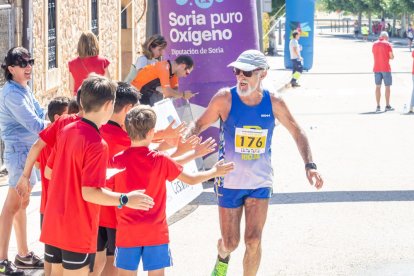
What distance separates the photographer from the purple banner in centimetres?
1302

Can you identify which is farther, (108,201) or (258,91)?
(258,91)

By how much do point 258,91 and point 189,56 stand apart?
534 centimetres

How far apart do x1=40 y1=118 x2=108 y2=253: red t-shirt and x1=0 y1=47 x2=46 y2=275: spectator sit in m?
1.97

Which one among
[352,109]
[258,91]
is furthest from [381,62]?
[258,91]

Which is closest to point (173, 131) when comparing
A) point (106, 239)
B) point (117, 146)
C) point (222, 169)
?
point (117, 146)

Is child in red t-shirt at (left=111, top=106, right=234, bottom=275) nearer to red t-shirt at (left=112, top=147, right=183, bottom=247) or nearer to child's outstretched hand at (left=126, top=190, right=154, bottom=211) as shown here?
red t-shirt at (left=112, top=147, right=183, bottom=247)

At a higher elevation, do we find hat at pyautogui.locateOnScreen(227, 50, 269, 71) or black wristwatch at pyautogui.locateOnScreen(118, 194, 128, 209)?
hat at pyautogui.locateOnScreen(227, 50, 269, 71)

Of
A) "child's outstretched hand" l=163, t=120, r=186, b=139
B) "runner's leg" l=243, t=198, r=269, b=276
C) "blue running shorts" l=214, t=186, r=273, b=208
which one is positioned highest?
"child's outstretched hand" l=163, t=120, r=186, b=139

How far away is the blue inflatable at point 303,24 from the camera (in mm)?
39938

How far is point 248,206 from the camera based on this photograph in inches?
303

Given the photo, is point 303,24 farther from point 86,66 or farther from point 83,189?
point 83,189

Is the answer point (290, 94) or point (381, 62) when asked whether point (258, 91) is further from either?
point (290, 94)

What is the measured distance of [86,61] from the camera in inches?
415

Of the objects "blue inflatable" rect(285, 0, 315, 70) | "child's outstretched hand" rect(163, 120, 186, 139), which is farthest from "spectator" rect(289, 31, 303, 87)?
"child's outstretched hand" rect(163, 120, 186, 139)
